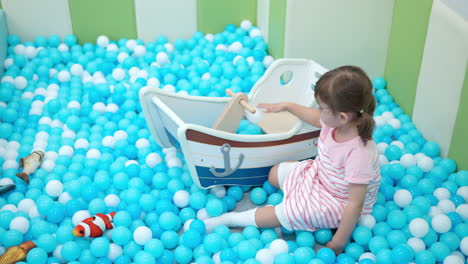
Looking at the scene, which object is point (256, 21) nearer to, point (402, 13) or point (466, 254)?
point (402, 13)

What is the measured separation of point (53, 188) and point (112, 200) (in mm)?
219

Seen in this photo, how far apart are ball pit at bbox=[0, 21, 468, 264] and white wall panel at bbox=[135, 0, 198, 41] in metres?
0.23

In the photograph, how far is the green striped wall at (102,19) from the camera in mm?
2865

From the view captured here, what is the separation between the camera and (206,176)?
1.82 metres

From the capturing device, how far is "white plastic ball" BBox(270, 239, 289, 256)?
5.27ft

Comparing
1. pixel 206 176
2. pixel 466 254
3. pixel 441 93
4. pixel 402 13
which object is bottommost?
pixel 466 254

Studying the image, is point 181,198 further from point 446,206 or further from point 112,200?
point 446,206

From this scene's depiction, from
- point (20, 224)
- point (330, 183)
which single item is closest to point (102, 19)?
point (20, 224)

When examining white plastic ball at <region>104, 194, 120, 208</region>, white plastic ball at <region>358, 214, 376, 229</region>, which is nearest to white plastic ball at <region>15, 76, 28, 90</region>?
white plastic ball at <region>104, 194, 120, 208</region>

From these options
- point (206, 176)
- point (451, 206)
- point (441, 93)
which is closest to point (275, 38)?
point (441, 93)

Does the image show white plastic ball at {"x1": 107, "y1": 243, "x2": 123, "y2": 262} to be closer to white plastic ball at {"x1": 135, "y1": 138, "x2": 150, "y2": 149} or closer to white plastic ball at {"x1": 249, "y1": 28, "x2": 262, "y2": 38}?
white plastic ball at {"x1": 135, "y1": 138, "x2": 150, "y2": 149}

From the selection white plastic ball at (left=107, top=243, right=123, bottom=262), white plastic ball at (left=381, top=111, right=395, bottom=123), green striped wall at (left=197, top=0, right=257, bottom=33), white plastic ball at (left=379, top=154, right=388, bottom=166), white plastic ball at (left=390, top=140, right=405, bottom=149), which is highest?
green striped wall at (left=197, top=0, right=257, bottom=33)

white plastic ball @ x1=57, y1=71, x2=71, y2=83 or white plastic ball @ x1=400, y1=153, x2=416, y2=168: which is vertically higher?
white plastic ball @ x1=57, y1=71, x2=71, y2=83

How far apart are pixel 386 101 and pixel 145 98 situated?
113 centimetres
